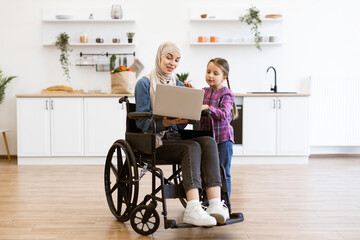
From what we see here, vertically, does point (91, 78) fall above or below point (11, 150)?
above

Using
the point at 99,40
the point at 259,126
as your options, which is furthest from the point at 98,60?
the point at 259,126

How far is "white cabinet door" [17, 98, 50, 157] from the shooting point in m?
4.53

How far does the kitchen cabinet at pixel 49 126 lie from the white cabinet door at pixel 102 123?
10 centimetres

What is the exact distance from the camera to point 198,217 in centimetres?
203

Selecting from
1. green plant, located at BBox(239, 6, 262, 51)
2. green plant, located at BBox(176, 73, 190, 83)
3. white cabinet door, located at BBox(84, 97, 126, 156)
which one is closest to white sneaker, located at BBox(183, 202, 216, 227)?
white cabinet door, located at BBox(84, 97, 126, 156)

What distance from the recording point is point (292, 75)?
5.08 m

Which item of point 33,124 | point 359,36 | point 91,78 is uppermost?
point 359,36

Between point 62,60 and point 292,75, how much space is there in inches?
106

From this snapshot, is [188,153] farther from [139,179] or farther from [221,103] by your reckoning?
[221,103]

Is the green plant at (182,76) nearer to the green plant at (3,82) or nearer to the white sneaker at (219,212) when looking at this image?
the green plant at (3,82)

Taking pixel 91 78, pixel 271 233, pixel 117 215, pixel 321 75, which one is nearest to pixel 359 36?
pixel 321 75

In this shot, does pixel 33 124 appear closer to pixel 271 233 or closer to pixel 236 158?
pixel 236 158

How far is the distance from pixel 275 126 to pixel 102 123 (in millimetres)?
1846

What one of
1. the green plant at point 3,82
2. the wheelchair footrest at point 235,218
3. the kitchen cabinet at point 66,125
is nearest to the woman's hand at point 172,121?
the wheelchair footrest at point 235,218
